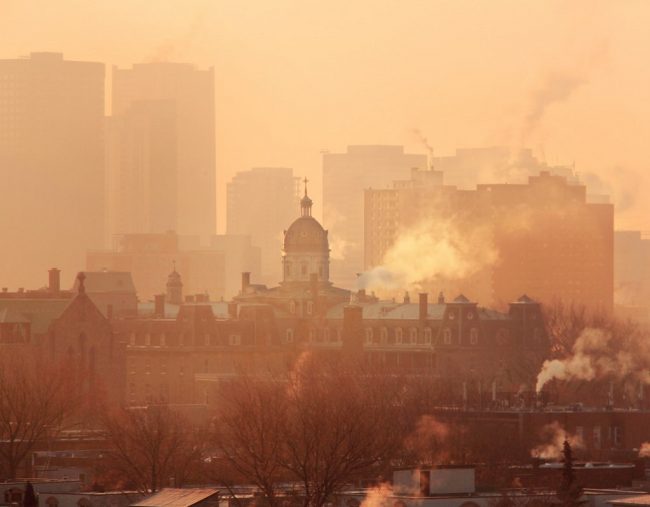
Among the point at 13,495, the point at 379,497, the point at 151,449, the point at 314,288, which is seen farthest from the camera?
the point at 314,288

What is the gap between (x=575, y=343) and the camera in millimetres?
169500

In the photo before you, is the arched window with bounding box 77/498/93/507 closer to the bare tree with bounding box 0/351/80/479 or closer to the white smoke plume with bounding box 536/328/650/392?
the bare tree with bounding box 0/351/80/479

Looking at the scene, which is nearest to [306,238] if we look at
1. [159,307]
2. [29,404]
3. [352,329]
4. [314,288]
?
[314,288]

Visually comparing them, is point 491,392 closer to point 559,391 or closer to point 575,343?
point 559,391

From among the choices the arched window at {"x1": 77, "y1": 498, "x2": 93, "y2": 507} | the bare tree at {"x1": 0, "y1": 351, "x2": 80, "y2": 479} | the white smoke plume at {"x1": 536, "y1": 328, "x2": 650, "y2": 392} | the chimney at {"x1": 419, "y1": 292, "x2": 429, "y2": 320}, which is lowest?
the arched window at {"x1": 77, "y1": 498, "x2": 93, "y2": 507}

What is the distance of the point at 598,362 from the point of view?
15088cm

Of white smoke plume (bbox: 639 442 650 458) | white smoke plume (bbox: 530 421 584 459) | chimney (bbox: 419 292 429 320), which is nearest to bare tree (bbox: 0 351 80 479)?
white smoke plume (bbox: 530 421 584 459)

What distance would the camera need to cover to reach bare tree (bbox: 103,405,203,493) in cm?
10738

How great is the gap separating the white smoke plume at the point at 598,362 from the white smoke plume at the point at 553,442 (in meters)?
16.3

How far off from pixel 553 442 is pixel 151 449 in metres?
15.8

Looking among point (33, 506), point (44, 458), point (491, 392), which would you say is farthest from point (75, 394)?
point (33, 506)

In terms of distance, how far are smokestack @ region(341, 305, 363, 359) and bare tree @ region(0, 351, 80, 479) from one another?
22.8m

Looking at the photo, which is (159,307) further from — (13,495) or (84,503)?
(84,503)

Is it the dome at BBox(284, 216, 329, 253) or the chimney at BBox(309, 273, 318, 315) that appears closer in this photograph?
the chimney at BBox(309, 273, 318, 315)
